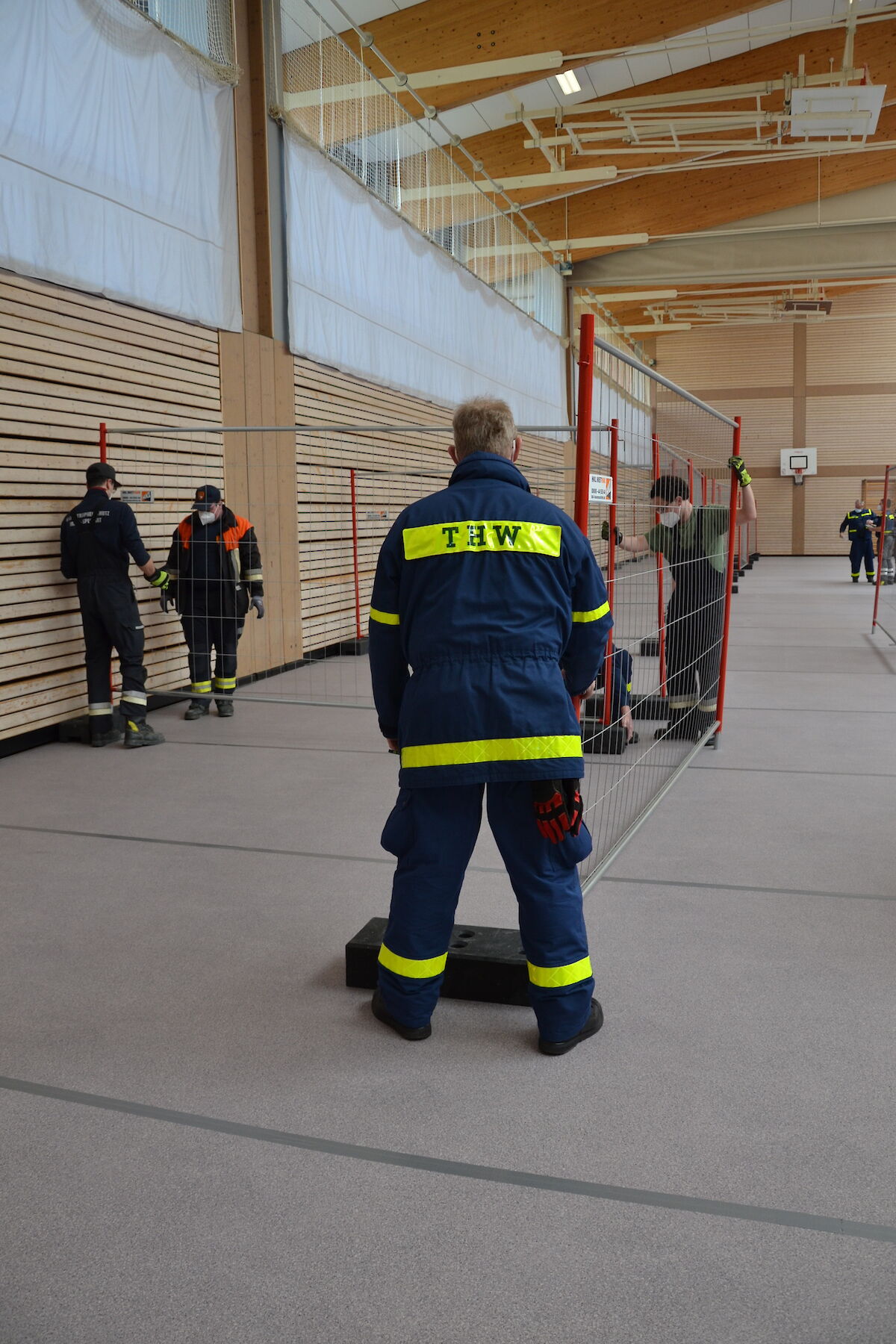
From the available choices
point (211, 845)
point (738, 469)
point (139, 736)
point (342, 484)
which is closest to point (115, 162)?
point (139, 736)

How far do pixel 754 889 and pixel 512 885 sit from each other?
Result: 1.65 m

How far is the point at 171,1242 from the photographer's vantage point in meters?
2.11

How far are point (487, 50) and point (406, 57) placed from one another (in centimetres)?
92

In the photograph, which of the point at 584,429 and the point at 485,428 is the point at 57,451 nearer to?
the point at 584,429

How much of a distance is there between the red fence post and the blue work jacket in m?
0.50

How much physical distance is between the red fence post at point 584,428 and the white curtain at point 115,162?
14.3ft

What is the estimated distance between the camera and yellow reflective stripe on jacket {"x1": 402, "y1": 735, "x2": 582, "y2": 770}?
2656 mm

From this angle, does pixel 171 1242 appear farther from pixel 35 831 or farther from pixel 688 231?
pixel 688 231

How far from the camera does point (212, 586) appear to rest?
295 inches

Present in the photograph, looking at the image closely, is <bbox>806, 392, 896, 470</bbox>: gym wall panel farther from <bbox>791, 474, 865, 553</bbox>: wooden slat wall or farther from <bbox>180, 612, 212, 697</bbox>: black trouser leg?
<bbox>180, 612, 212, 697</bbox>: black trouser leg

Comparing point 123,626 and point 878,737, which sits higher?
point 123,626

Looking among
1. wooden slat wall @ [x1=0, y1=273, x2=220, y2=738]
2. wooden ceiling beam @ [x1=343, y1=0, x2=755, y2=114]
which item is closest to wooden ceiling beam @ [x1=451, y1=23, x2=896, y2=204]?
wooden ceiling beam @ [x1=343, y1=0, x2=755, y2=114]

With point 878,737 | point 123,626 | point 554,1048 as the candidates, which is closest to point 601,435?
point 878,737

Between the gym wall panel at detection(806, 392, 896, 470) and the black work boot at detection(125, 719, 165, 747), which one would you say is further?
the gym wall panel at detection(806, 392, 896, 470)
